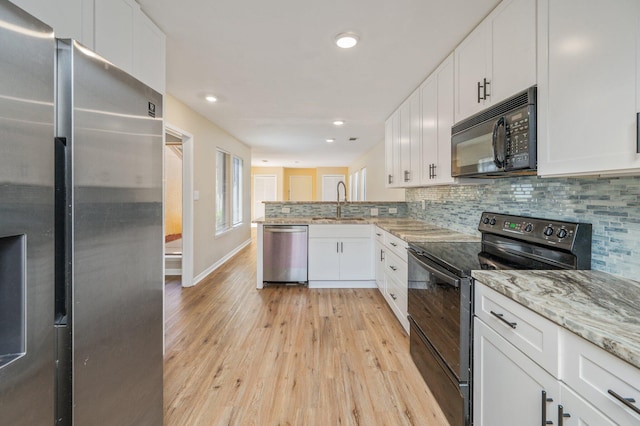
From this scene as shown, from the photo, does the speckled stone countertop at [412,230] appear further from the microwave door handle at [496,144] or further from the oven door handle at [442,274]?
the microwave door handle at [496,144]

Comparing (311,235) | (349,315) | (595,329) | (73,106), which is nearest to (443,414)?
(595,329)

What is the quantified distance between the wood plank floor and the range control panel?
1.10m

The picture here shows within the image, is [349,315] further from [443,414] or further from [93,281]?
[93,281]

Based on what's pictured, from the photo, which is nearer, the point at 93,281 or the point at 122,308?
the point at 93,281

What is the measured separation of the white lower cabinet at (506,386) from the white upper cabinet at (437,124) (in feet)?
4.18

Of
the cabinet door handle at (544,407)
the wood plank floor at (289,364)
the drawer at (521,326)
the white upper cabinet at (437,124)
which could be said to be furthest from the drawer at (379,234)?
the cabinet door handle at (544,407)

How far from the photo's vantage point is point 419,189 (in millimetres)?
3854

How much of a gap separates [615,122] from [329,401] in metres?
1.86

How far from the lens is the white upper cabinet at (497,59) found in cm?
143

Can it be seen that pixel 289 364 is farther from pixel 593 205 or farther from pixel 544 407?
pixel 593 205

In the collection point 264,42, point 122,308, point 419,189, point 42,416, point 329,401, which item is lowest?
point 329,401

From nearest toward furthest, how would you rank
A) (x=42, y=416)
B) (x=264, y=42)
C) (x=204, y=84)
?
(x=42, y=416) < (x=264, y=42) < (x=204, y=84)

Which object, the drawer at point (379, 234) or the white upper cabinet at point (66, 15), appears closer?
the white upper cabinet at point (66, 15)

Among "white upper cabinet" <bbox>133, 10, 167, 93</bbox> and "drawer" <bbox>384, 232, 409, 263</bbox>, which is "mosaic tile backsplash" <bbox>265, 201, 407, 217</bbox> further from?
"white upper cabinet" <bbox>133, 10, 167, 93</bbox>
